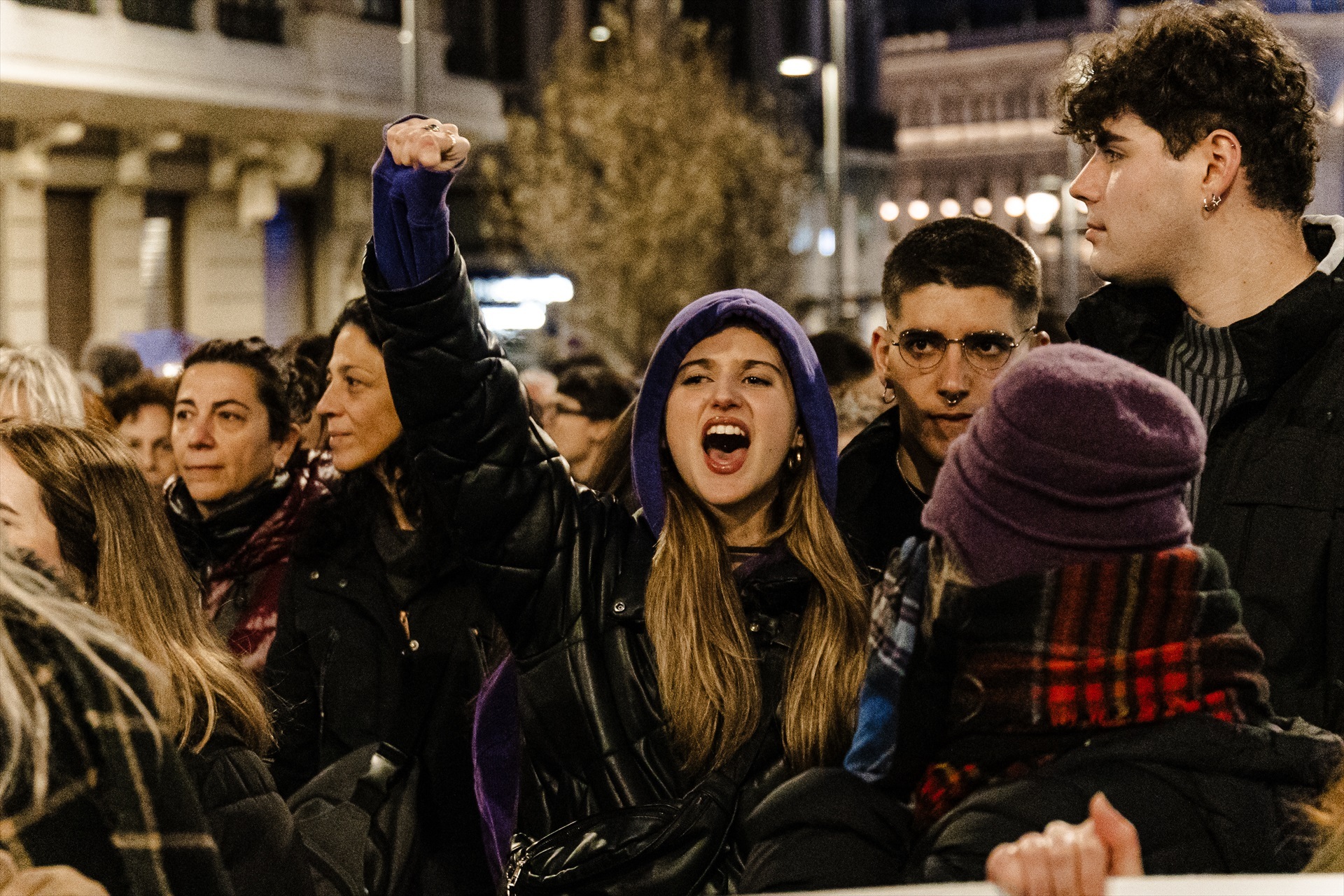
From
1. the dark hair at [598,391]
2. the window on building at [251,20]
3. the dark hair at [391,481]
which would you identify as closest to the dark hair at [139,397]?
the dark hair at [598,391]

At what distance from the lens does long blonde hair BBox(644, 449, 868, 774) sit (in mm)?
2930

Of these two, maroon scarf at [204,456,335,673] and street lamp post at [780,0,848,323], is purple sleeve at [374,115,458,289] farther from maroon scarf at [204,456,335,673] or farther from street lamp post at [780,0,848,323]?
street lamp post at [780,0,848,323]

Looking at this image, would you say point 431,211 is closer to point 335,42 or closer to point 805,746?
point 805,746

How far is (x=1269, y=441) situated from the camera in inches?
119

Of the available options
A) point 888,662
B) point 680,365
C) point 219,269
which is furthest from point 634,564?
point 219,269

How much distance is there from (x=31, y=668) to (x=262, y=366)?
10.9 feet

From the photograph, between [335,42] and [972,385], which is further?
[335,42]

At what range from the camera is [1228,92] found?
10.2 feet

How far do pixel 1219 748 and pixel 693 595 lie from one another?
118 centimetres

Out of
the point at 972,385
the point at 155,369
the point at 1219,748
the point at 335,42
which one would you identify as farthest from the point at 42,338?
the point at 1219,748

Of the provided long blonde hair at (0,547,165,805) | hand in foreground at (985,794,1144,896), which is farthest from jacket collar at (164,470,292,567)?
hand in foreground at (985,794,1144,896)

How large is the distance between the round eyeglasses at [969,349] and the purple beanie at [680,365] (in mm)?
600

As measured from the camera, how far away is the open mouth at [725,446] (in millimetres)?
3258

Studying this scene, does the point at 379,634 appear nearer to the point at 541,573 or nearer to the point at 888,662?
the point at 541,573
